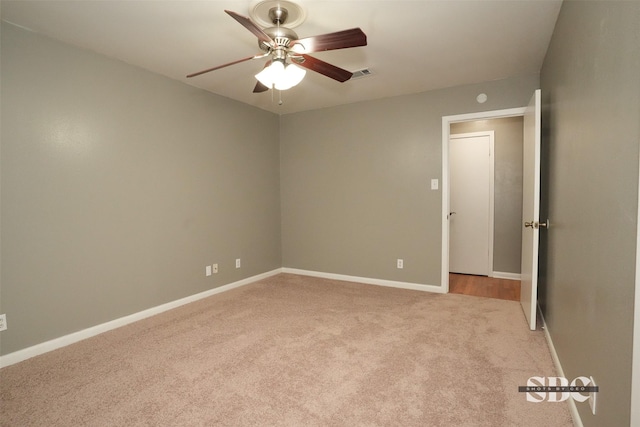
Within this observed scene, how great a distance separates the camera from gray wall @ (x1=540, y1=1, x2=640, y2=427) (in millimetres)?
1080

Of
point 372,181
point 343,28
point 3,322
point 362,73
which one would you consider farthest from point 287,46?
point 3,322

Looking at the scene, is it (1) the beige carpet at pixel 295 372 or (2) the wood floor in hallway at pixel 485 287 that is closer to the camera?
(1) the beige carpet at pixel 295 372

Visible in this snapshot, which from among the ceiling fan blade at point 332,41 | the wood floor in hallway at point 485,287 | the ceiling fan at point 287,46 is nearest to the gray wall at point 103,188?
the ceiling fan at point 287,46

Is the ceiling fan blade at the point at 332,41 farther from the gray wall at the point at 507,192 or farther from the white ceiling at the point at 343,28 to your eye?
the gray wall at the point at 507,192

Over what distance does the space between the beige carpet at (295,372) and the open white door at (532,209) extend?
0.26 meters

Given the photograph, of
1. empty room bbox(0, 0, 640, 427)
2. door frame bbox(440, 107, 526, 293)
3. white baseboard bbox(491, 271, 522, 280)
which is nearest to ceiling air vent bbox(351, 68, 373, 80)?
empty room bbox(0, 0, 640, 427)

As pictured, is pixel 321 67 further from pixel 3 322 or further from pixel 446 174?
pixel 3 322

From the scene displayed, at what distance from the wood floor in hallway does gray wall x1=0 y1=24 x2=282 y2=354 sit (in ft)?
9.53

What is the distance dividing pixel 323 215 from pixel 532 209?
262 centimetres

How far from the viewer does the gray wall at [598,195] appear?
3.54 ft

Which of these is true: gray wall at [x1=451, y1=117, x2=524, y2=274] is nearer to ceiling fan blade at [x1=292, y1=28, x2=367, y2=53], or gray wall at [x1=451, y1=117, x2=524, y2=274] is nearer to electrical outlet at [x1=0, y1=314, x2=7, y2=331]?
ceiling fan blade at [x1=292, y1=28, x2=367, y2=53]

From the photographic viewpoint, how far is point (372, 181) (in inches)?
171

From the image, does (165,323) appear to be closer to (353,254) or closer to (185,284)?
(185,284)

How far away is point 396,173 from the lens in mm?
4168
